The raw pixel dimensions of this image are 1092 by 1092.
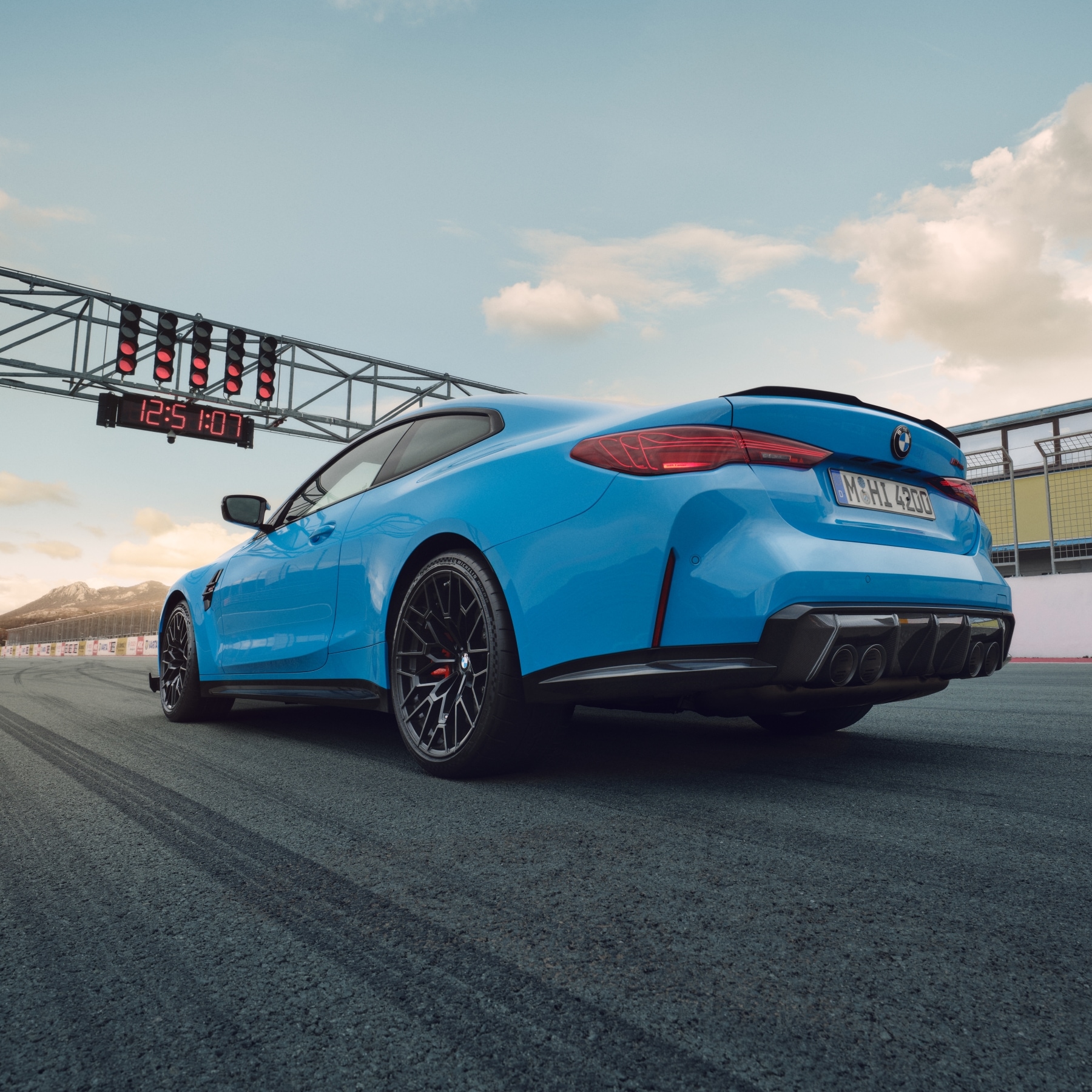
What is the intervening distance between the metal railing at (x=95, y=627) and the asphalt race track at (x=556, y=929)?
99.3 feet

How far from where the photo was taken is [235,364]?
60.5 feet

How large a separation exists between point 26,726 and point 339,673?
8.79 ft

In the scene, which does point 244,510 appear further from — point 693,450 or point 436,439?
point 693,450

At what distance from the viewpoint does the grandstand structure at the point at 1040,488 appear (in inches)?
463

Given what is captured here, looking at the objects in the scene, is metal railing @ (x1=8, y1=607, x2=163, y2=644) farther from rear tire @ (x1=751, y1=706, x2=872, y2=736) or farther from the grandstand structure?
rear tire @ (x1=751, y1=706, x2=872, y2=736)

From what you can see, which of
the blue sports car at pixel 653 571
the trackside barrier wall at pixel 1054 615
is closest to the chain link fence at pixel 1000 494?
the trackside barrier wall at pixel 1054 615

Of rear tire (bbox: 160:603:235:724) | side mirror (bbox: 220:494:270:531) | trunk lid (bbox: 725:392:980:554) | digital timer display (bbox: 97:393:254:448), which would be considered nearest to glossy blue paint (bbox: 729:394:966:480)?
trunk lid (bbox: 725:392:980:554)

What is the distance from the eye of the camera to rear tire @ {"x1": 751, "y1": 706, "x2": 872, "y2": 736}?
12.9 feet

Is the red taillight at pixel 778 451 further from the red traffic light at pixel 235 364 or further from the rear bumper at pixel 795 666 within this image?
the red traffic light at pixel 235 364

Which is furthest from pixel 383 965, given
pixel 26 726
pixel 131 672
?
pixel 131 672

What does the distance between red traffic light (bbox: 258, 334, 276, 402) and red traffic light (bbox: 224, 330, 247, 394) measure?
518 mm

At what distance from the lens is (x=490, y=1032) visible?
116cm

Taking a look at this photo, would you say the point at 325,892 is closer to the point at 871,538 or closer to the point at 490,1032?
the point at 490,1032

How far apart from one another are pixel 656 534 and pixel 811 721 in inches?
78.3
